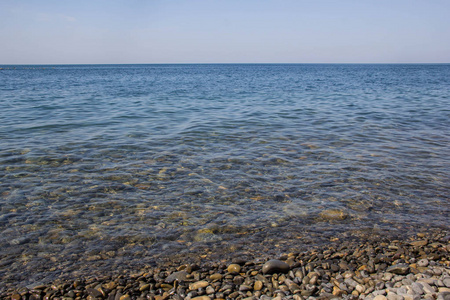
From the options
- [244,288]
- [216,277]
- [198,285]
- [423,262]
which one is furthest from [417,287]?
[198,285]

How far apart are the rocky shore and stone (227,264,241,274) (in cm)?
1

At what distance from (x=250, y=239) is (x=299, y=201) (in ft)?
6.17

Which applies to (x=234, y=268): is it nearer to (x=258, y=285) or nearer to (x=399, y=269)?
(x=258, y=285)

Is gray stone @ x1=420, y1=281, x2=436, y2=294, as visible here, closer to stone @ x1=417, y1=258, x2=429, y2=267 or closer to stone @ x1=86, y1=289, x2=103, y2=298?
stone @ x1=417, y1=258, x2=429, y2=267

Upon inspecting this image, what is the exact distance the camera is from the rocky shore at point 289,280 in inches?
158

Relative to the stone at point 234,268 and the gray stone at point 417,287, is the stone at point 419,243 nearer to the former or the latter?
the gray stone at point 417,287

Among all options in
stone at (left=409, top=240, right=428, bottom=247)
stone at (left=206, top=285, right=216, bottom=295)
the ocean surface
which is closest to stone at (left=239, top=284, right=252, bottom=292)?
stone at (left=206, top=285, right=216, bottom=295)

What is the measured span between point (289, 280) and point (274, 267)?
286 millimetres

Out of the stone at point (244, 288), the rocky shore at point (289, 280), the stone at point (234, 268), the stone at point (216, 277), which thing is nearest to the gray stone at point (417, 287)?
the rocky shore at point (289, 280)

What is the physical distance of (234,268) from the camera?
4602 millimetres

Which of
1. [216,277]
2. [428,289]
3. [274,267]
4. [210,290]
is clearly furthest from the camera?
[274,267]

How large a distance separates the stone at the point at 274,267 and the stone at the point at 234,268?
1.21 feet

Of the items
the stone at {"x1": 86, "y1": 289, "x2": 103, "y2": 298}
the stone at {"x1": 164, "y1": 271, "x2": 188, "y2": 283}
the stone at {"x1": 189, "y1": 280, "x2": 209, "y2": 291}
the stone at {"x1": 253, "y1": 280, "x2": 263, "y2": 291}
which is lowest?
Result: the stone at {"x1": 86, "y1": 289, "x2": 103, "y2": 298}

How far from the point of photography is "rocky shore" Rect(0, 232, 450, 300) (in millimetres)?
4023
